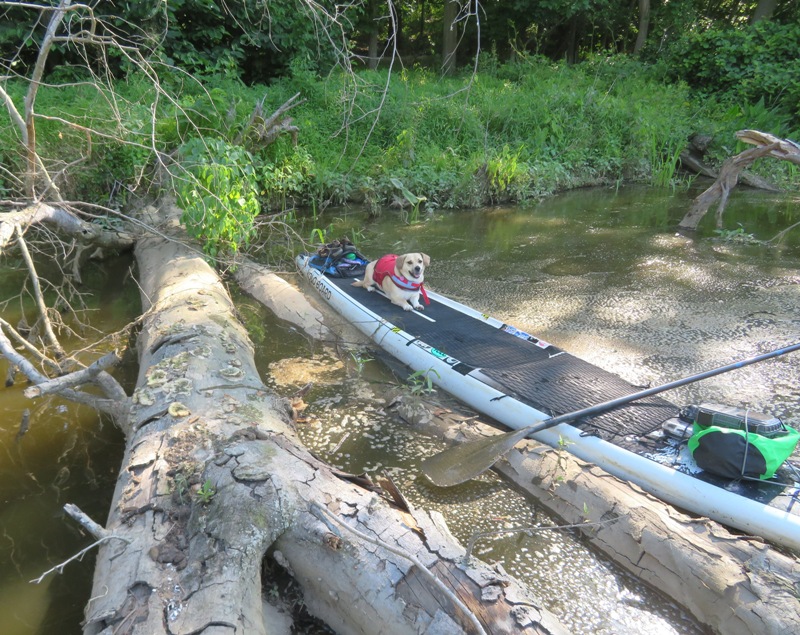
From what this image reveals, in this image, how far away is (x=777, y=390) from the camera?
4.23 metres

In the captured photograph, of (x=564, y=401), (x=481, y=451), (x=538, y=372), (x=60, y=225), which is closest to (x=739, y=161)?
(x=538, y=372)

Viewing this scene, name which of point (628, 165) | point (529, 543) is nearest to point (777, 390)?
point (529, 543)

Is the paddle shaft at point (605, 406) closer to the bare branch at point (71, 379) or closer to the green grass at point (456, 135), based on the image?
the bare branch at point (71, 379)

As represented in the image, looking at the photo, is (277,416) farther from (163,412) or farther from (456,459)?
(456,459)

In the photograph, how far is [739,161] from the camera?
7.44 meters

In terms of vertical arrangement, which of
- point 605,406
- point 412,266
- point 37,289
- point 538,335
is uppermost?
point 37,289

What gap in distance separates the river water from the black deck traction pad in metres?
0.49

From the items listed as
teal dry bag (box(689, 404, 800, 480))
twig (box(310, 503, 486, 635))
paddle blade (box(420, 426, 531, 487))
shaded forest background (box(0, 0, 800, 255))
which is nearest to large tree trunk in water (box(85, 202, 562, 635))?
twig (box(310, 503, 486, 635))

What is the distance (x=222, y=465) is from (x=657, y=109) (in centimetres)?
1305

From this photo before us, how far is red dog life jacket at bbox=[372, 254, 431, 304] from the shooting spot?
17.4ft

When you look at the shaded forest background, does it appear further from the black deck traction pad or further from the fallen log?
the fallen log

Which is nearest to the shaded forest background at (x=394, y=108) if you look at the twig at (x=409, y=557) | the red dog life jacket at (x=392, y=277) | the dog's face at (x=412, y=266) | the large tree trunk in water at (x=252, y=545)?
the red dog life jacket at (x=392, y=277)

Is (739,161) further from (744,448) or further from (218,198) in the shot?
(218,198)

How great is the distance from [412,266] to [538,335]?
131 centimetres
